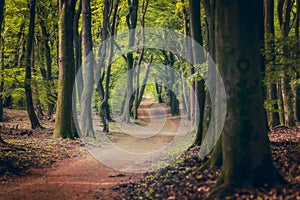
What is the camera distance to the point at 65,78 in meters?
19.2

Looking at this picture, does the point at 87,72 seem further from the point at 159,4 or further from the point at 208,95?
the point at 159,4

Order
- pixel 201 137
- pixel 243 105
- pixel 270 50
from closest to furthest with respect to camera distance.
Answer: pixel 243 105 < pixel 270 50 < pixel 201 137

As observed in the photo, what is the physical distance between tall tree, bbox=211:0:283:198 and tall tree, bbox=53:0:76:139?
13.4m

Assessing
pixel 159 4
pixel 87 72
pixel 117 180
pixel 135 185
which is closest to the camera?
pixel 135 185

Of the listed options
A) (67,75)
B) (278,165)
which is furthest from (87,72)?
(278,165)

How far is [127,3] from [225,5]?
2556 cm

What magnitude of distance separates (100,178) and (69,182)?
3.76 feet

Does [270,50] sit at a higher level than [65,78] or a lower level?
lower

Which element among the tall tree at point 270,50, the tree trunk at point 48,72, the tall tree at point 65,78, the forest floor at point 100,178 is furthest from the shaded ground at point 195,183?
the tree trunk at point 48,72

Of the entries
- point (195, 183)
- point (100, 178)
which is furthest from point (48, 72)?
point (195, 183)

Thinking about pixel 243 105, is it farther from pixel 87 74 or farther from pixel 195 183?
pixel 87 74

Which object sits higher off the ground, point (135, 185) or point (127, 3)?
point (127, 3)

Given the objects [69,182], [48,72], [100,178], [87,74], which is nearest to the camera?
[69,182]

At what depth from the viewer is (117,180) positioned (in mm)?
11000
